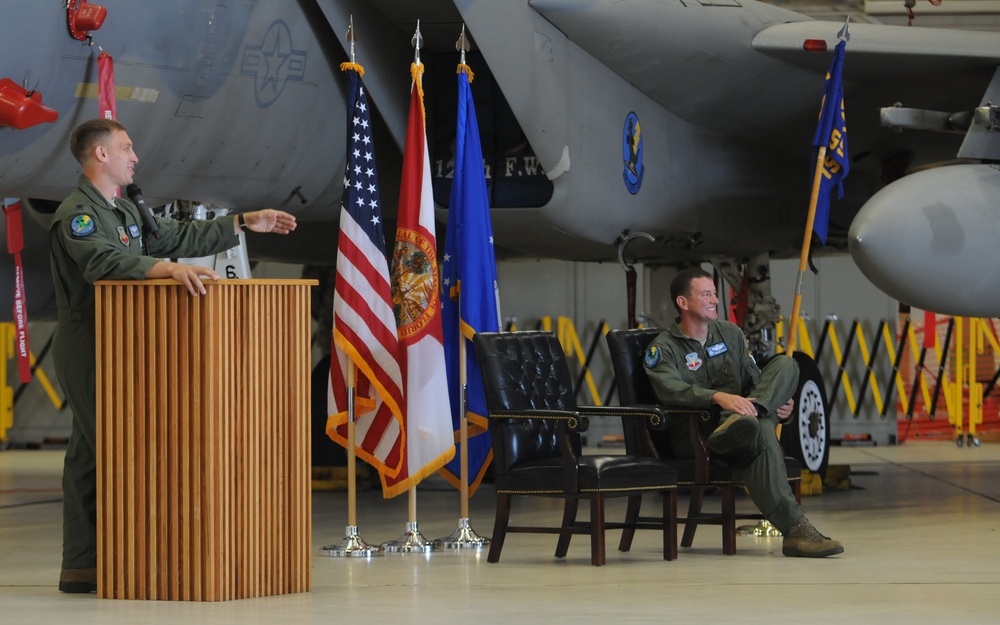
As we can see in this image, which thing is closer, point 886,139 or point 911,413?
point 886,139

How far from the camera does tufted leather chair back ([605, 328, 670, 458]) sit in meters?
6.19

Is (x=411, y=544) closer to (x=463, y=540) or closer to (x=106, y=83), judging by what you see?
(x=463, y=540)

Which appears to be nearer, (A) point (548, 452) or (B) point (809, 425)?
(A) point (548, 452)

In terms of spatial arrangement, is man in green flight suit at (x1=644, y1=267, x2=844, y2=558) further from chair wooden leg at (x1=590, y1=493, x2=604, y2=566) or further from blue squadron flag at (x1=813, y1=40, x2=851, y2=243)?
blue squadron flag at (x1=813, y1=40, x2=851, y2=243)

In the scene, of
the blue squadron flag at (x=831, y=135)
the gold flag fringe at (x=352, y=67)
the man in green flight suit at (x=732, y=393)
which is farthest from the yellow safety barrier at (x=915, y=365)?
the gold flag fringe at (x=352, y=67)

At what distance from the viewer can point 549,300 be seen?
53.7ft

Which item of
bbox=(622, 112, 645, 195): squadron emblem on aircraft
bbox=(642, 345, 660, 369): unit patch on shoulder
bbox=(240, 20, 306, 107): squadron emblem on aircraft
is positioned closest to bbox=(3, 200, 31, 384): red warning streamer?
bbox=(240, 20, 306, 107): squadron emblem on aircraft

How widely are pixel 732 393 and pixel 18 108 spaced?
10.6 feet

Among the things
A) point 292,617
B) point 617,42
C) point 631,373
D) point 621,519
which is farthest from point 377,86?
point 292,617

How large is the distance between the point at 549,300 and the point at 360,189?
9981 millimetres

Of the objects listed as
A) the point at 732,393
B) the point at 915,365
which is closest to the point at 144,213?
the point at 732,393

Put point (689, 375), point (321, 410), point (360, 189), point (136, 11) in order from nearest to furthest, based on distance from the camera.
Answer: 1. point (136, 11)
2. point (689, 375)
3. point (360, 189)
4. point (321, 410)

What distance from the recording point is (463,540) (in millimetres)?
6289

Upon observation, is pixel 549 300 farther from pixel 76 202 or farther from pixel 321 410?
pixel 76 202
